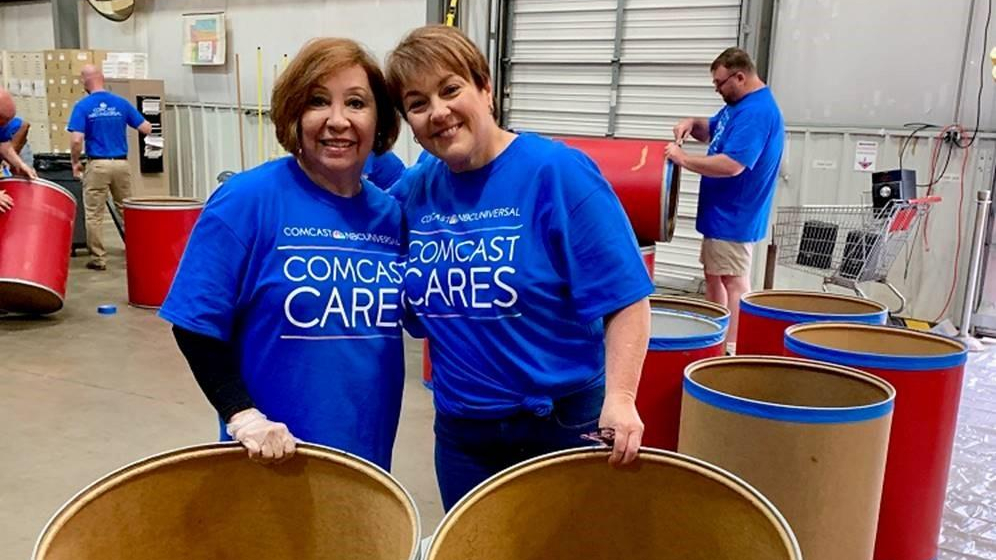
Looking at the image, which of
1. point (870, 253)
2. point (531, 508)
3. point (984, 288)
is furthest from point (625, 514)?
point (984, 288)

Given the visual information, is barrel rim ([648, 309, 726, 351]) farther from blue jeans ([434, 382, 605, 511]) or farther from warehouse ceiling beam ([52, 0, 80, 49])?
warehouse ceiling beam ([52, 0, 80, 49])

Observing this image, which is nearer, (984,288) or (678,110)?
(984,288)

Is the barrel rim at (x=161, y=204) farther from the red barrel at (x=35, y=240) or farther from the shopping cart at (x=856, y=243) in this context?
the shopping cart at (x=856, y=243)

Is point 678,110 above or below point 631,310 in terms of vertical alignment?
above

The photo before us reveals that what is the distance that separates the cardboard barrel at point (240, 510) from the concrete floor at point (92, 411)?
4.69 ft

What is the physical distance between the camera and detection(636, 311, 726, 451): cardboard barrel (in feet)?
7.79

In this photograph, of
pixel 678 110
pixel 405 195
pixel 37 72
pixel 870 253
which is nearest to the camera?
pixel 405 195

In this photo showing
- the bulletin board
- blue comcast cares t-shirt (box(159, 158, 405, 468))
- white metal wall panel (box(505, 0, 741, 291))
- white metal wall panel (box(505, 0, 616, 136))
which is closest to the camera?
blue comcast cares t-shirt (box(159, 158, 405, 468))

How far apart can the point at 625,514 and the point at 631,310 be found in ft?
1.01

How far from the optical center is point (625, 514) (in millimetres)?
1214

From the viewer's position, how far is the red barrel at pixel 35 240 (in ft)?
15.0

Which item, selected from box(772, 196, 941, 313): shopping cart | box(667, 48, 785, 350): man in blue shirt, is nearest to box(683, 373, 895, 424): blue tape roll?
box(667, 48, 785, 350): man in blue shirt

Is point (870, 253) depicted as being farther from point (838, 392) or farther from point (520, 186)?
point (520, 186)

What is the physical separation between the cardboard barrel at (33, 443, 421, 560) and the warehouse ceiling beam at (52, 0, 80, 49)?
1091cm
